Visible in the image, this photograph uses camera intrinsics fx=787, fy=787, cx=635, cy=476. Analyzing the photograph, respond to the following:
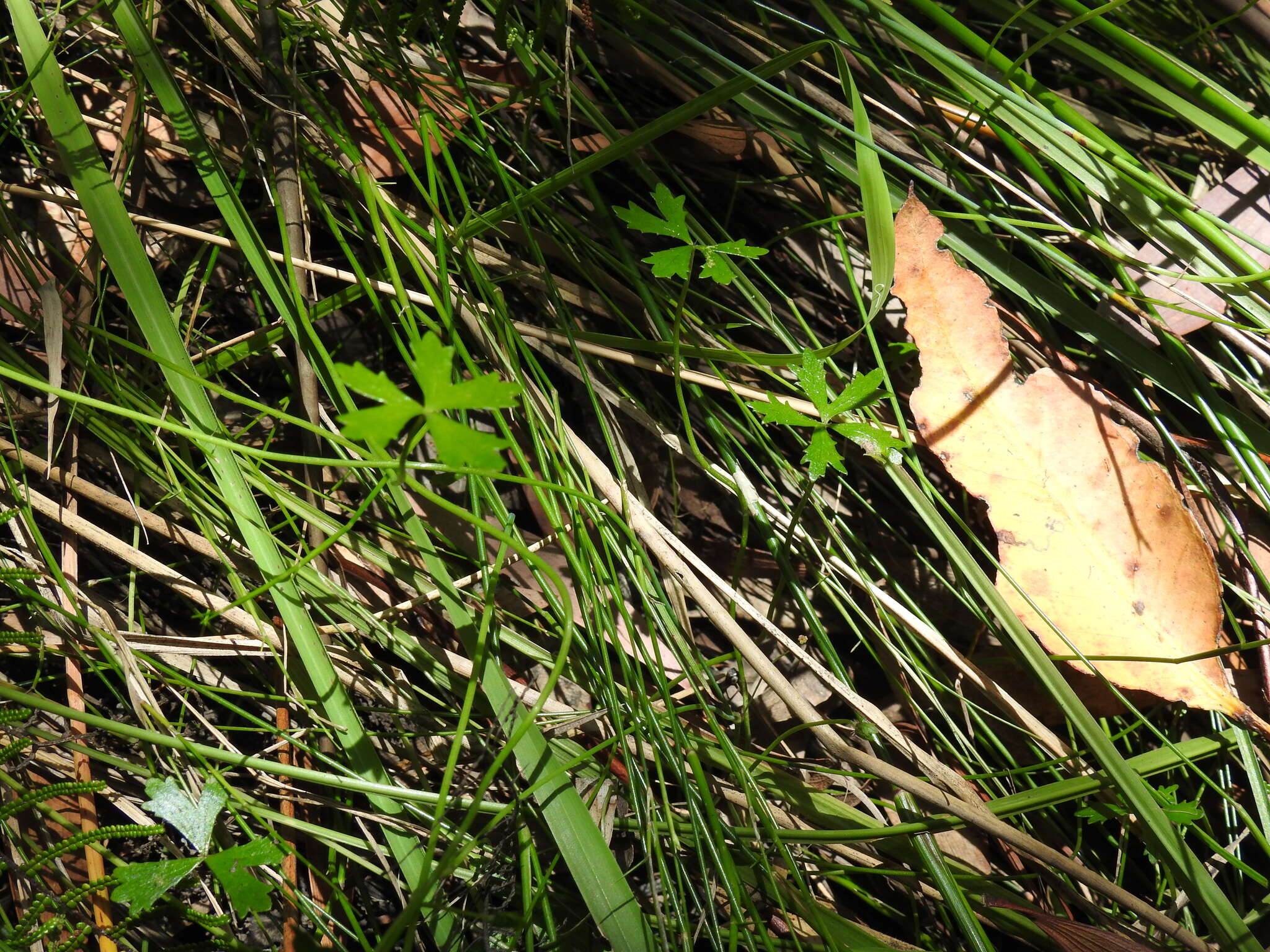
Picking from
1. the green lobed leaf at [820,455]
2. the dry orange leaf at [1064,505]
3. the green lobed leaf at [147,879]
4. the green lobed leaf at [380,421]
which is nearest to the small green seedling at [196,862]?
the green lobed leaf at [147,879]

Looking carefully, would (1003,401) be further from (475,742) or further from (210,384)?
(210,384)

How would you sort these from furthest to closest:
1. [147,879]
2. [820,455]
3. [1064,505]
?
[1064,505], [820,455], [147,879]

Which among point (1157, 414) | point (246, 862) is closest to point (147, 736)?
point (246, 862)

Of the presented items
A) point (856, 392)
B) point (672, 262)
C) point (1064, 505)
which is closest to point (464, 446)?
point (672, 262)

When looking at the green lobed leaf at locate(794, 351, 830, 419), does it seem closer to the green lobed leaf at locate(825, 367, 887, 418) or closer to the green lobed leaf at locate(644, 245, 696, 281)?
the green lobed leaf at locate(825, 367, 887, 418)

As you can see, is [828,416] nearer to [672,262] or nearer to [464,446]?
[672,262]

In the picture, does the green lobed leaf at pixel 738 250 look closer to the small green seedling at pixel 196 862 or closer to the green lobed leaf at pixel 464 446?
the green lobed leaf at pixel 464 446

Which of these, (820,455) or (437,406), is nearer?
(437,406)
